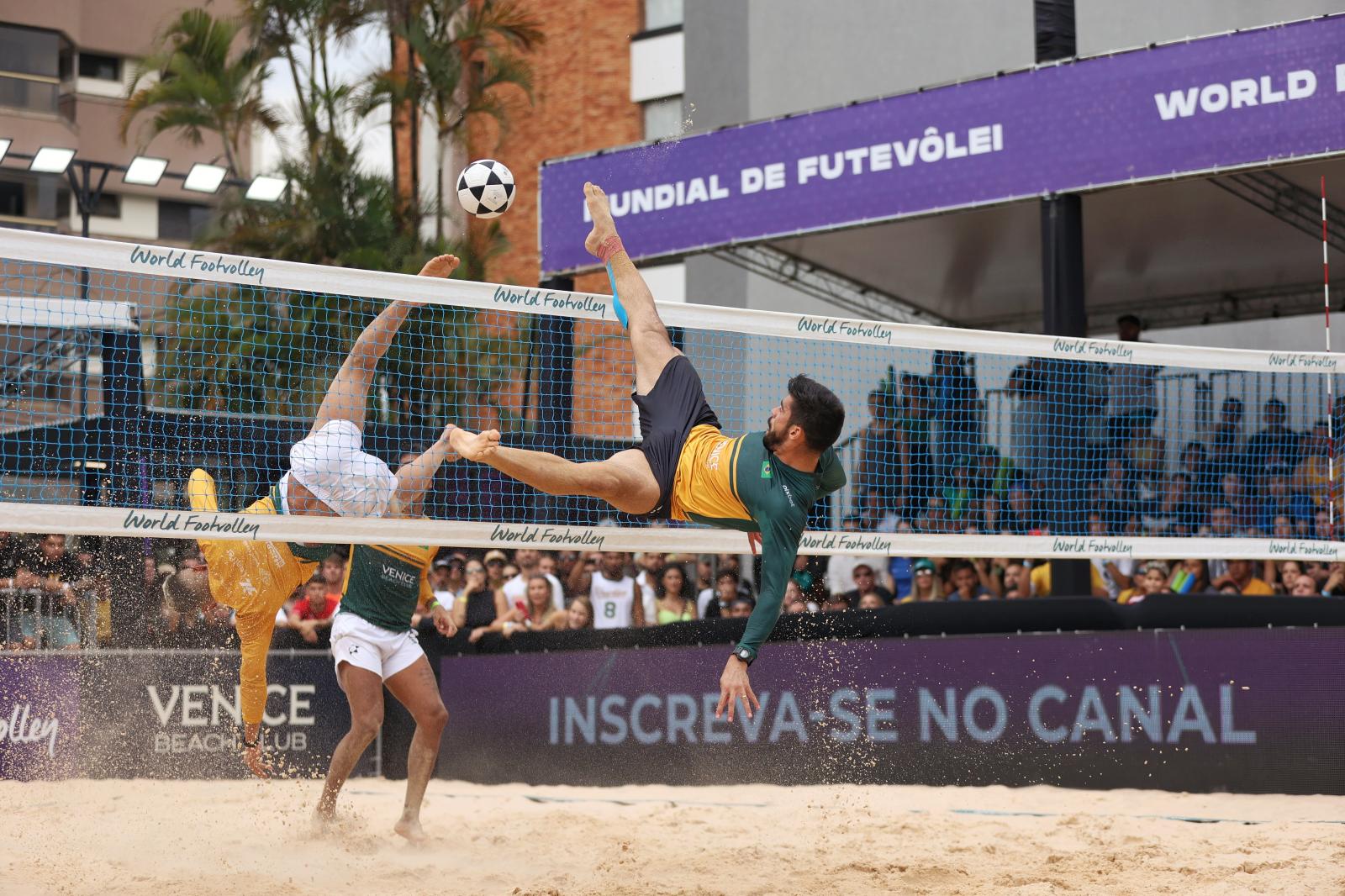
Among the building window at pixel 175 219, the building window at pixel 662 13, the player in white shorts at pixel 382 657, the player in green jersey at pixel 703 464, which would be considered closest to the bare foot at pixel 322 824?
the player in white shorts at pixel 382 657

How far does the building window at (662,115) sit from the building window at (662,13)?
115cm

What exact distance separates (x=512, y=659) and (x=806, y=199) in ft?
14.7

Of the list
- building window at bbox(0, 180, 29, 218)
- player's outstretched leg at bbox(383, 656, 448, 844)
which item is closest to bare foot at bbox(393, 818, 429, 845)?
player's outstretched leg at bbox(383, 656, 448, 844)

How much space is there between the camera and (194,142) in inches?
747

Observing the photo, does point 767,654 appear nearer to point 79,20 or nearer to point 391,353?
point 391,353

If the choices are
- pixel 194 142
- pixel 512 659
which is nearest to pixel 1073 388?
pixel 512 659

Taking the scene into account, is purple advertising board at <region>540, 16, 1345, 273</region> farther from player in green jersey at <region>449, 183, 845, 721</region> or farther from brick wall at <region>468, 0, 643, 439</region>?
brick wall at <region>468, 0, 643, 439</region>

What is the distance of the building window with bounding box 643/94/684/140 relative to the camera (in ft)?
75.1

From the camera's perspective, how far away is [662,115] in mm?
23219

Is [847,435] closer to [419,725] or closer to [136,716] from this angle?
[419,725]

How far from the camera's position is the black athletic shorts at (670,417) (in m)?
6.74

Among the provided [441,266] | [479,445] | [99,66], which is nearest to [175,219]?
[99,66]

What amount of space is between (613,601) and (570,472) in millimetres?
5596

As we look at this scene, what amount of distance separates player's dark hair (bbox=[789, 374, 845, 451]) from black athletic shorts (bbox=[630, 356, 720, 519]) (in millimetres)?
656
